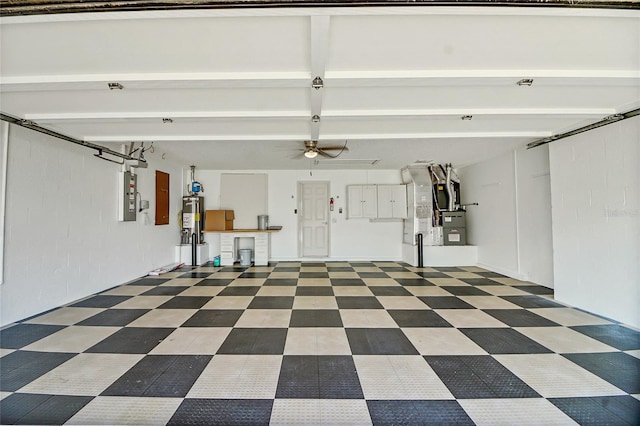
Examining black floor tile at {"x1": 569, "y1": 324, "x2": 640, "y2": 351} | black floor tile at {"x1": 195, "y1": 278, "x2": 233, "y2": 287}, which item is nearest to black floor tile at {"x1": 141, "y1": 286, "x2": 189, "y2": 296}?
black floor tile at {"x1": 195, "y1": 278, "x2": 233, "y2": 287}

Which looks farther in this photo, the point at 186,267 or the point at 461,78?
the point at 186,267

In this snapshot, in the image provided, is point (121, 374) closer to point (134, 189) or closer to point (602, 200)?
point (134, 189)

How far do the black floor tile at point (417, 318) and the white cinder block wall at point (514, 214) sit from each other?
2.87 m

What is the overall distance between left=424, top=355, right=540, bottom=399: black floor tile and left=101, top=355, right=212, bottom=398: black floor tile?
1.92m

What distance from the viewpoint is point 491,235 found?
6113mm

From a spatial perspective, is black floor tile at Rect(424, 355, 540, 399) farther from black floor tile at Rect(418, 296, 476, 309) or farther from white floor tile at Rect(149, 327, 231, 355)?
white floor tile at Rect(149, 327, 231, 355)

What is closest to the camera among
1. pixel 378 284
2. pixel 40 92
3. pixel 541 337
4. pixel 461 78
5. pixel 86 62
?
pixel 86 62

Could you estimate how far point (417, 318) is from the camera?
325 cm

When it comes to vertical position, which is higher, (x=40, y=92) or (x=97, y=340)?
(x=40, y=92)

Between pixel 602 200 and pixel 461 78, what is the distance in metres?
2.70

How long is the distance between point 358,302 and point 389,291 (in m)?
0.83

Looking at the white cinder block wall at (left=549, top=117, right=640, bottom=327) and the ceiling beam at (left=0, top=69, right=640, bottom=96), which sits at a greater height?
the ceiling beam at (left=0, top=69, right=640, bottom=96)

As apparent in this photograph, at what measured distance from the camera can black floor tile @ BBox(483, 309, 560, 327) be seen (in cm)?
307

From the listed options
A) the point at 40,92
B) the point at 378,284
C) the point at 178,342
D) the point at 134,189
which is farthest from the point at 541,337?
the point at 134,189
